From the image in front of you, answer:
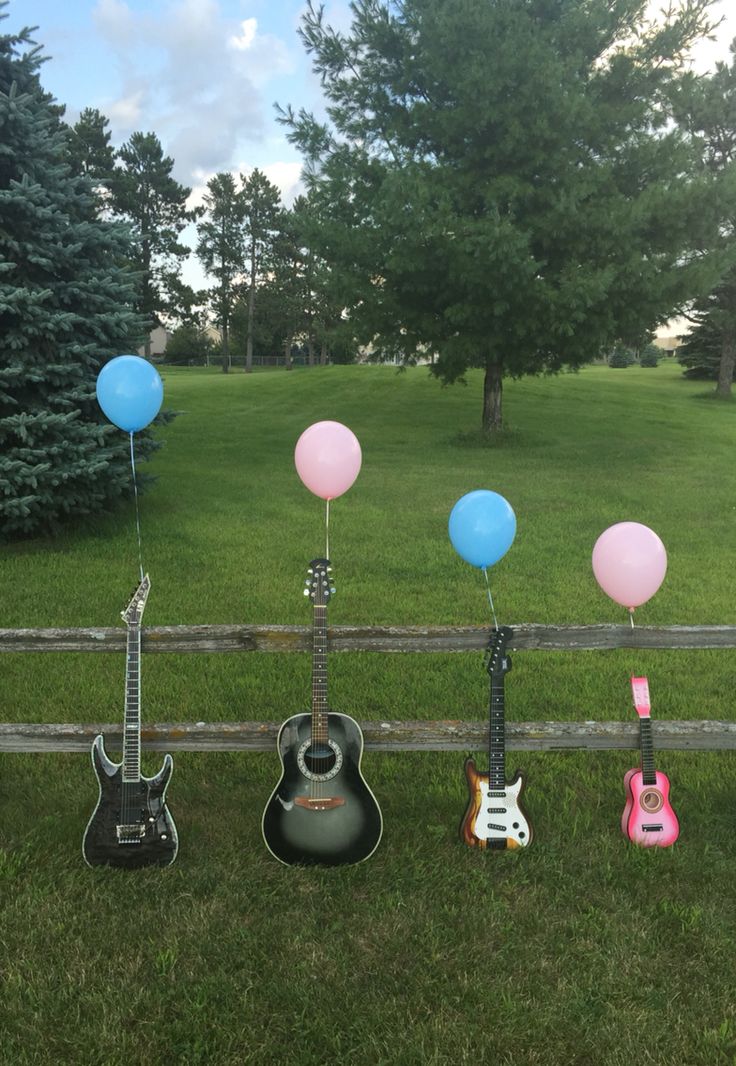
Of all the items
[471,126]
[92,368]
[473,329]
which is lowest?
[92,368]

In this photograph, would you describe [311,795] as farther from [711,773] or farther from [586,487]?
[586,487]

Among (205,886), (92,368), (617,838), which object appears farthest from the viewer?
(92,368)

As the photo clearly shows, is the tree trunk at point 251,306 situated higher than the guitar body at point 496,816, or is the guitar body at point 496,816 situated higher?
the tree trunk at point 251,306

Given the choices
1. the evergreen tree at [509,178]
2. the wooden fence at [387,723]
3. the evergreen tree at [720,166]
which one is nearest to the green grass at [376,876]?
the wooden fence at [387,723]

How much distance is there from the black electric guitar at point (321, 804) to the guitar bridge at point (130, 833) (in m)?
0.59

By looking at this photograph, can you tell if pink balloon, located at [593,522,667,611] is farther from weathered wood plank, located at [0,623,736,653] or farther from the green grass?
the green grass

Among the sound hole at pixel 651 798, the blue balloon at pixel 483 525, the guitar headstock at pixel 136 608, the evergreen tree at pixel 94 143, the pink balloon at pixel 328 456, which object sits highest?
the evergreen tree at pixel 94 143

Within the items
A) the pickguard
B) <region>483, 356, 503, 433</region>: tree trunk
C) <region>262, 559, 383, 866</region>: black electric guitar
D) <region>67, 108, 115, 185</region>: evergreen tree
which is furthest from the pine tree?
<region>67, 108, 115, 185</region>: evergreen tree

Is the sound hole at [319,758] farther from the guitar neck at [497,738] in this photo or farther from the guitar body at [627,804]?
the guitar body at [627,804]

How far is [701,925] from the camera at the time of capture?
324 centimetres

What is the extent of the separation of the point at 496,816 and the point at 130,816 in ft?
5.95

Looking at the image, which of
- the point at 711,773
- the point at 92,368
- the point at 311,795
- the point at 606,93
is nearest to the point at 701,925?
the point at 711,773

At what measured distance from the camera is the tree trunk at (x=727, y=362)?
31656 millimetres

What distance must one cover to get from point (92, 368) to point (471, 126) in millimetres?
11258
